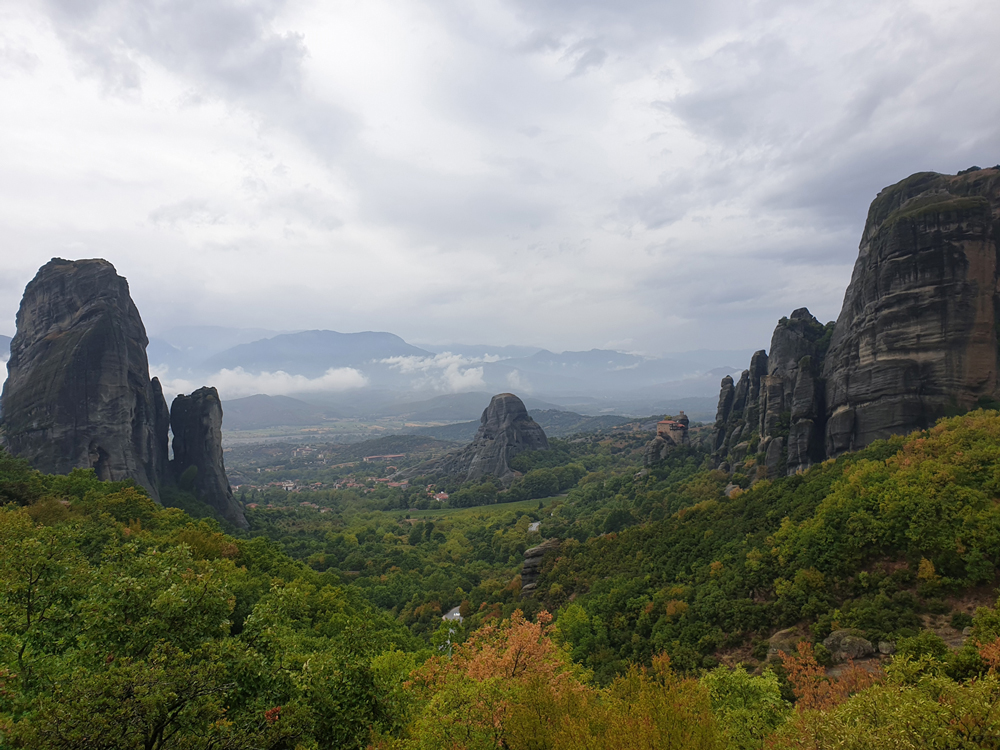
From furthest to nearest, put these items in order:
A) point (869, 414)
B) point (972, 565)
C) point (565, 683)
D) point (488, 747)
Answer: point (869, 414) → point (972, 565) → point (565, 683) → point (488, 747)

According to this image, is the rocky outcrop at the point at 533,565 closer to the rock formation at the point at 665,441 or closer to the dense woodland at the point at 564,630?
the dense woodland at the point at 564,630

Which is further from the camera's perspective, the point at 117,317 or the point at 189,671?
the point at 117,317

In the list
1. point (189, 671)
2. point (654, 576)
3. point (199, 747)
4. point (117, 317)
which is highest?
point (117, 317)

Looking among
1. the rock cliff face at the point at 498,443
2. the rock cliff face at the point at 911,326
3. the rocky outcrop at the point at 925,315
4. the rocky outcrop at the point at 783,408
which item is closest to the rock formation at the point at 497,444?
the rock cliff face at the point at 498,443

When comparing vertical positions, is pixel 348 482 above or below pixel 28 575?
below

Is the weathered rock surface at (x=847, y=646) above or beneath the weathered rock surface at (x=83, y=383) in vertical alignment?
beneath

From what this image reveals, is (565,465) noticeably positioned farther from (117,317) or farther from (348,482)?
(117,317)

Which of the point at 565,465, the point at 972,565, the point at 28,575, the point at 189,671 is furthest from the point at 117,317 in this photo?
the point at 565,465

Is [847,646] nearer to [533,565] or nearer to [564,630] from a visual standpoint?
[564,630]

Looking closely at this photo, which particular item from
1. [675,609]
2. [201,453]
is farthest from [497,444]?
[675,609]
